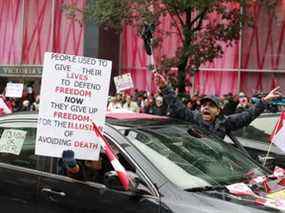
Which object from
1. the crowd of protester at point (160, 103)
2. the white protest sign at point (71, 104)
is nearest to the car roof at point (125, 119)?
the white protest sign at point (71, 104)

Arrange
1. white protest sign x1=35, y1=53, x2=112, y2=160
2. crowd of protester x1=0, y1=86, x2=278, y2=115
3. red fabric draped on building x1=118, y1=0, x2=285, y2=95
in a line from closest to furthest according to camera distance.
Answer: white protest sign x1=35, y1=53, x2=112, y2=160 < crowd of protester x1=0, y1=86, x2=278, y2=115 < red fabric draped on building x1=118, y1=0, x2=285, y2=95

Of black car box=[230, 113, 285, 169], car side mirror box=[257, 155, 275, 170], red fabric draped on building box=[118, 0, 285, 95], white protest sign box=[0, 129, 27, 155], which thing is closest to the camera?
white protest sign box=[0, 129, 27, 155]

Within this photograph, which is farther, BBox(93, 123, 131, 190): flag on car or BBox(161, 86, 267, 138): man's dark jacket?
BBox(161, 86, 267, 138): man's dark jacket

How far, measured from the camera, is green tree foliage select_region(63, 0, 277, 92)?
1306 centimetres

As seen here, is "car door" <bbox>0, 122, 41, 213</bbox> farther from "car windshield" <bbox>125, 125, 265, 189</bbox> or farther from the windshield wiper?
the windshield wiper

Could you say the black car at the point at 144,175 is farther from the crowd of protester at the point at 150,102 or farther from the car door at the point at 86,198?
the crowd of protester at the point at 150,102

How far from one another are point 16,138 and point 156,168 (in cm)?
161

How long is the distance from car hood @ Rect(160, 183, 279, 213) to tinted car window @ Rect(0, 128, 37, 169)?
1454 millimetres

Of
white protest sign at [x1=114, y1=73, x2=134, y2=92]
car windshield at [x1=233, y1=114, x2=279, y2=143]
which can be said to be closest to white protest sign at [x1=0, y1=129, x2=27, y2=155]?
car windshield at [x1=233, y1=114, x2=279, y2=143]

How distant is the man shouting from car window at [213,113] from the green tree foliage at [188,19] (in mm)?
6098

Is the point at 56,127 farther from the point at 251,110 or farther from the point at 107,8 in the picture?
the point at 107,8

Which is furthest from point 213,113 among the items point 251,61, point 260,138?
point 251,61

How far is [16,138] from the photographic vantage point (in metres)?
5.71

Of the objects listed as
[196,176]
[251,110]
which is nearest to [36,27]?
[251,110]
